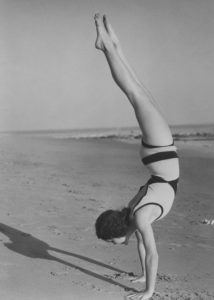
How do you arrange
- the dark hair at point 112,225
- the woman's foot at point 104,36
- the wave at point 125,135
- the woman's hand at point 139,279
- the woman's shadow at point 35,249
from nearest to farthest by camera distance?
the dark hair at point 112,225, the woman's foot at point 104,36, the woman's hand at point 139,279, the woman's shadow at point 35,249, the wave at point 125,135

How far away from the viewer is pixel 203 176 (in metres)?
11.5

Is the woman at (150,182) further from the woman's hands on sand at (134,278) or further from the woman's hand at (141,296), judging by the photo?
the woman's hands on sand at (134,278)

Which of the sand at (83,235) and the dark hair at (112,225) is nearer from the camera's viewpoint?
the dark hair at (112,225)

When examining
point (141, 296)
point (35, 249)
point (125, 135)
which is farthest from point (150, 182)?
point (125, 135)

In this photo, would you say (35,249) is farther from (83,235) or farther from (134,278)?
(134,278)

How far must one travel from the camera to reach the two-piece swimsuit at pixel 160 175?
4.46 meters

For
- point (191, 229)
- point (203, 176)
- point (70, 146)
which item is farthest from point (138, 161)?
point (191, 229)

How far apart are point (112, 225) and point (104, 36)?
172cm

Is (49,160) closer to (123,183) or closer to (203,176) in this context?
(123,183)

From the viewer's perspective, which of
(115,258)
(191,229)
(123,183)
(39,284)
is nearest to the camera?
(39,284)

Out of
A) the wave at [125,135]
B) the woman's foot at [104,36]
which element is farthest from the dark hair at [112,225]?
the wave at [125,135]

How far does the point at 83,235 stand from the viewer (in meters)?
6.60

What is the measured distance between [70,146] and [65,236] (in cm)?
957

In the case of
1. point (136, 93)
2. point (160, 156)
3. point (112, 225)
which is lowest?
point (112, 225)
